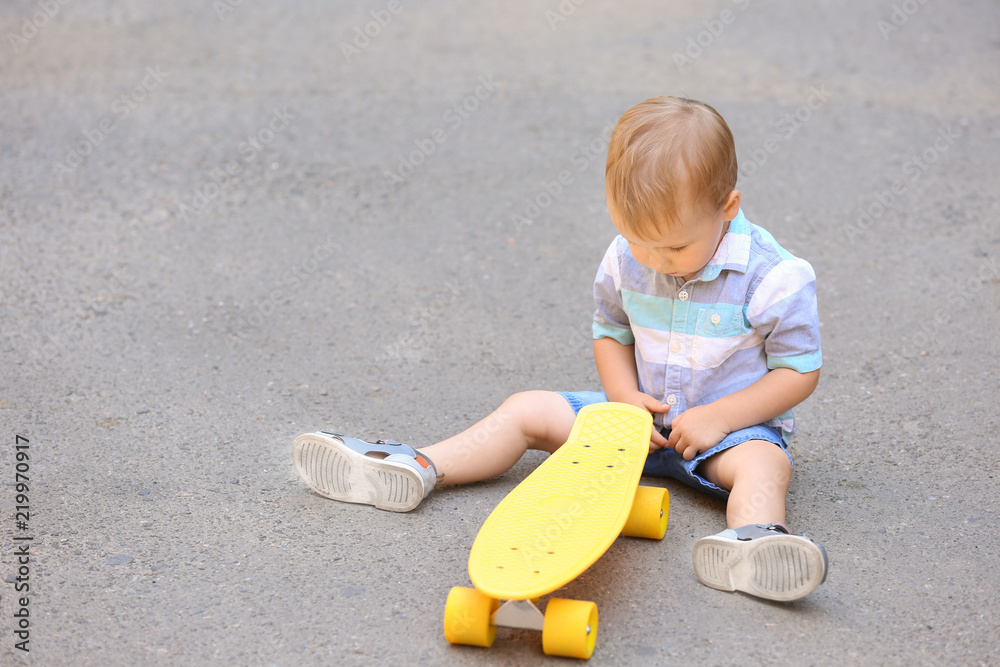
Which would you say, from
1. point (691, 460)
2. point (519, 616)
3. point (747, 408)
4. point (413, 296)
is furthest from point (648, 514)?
point (413, 296)

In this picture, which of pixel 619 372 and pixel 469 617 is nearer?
pixel 469 617

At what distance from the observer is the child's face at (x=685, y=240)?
1.60 metres

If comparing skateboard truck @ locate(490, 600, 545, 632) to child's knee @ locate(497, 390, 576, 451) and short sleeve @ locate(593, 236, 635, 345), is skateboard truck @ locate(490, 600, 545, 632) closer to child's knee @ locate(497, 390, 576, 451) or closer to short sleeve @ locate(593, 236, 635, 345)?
child's knee @ locate(497, 390, 576, 451)

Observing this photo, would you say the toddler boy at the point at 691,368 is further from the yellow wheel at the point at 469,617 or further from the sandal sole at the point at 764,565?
the yellow wheel at the point at 469,617

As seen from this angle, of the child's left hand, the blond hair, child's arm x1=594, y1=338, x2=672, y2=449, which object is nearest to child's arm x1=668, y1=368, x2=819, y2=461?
the child's left hand

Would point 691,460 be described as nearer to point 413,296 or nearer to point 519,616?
point 519,616

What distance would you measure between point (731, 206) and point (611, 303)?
0.35 metres

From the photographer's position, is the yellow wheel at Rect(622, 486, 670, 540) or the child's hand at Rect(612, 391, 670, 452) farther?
the child's hand at Rect(612, 391, 670, 452)

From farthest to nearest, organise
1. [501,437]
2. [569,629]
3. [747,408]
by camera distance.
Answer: [501,437] → [747,408] → [569,629]

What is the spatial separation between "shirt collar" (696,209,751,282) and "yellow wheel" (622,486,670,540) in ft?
1.36

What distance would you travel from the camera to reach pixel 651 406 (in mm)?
1829

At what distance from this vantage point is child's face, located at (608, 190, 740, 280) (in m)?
1.60

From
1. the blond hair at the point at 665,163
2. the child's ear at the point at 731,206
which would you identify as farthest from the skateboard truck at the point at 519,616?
the child's ear at the point at 731,206

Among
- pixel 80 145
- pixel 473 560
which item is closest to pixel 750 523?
pixel 473 560
